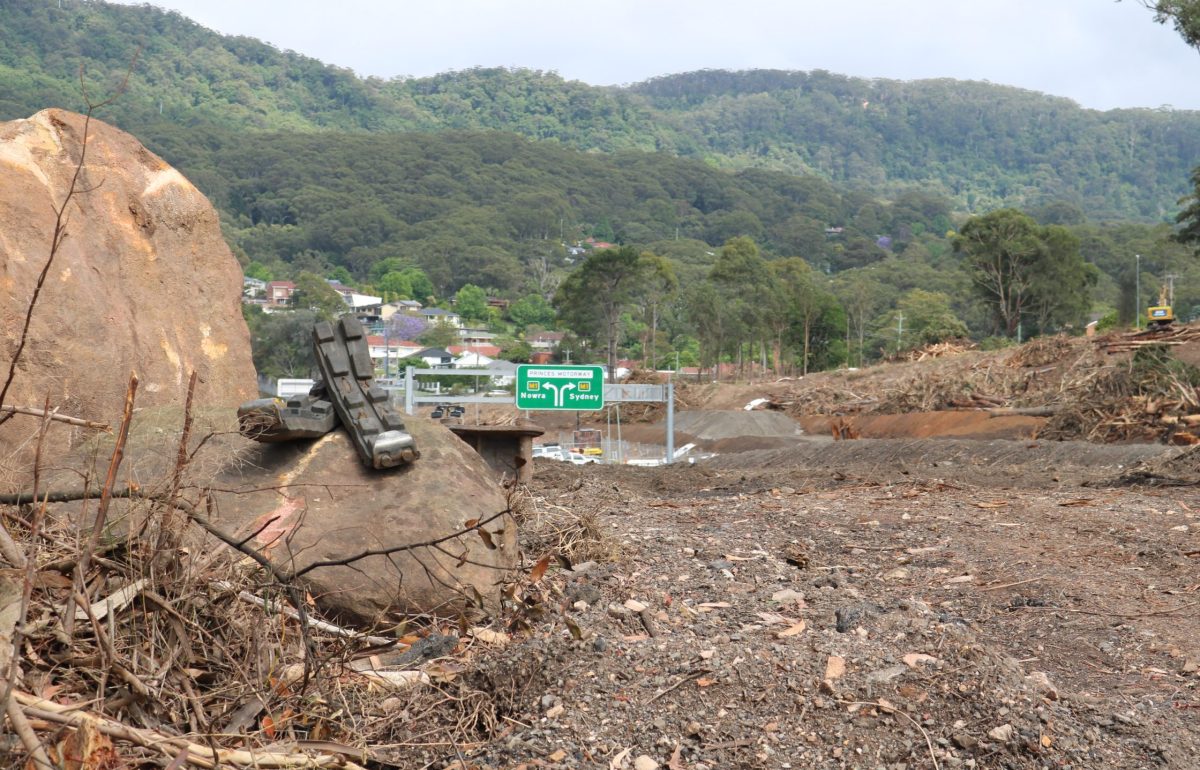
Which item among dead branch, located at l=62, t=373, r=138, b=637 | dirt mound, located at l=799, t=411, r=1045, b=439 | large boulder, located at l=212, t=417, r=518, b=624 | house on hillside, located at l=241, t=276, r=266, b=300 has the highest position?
house on hillside, located at l=241, t=276, r=266, b=300

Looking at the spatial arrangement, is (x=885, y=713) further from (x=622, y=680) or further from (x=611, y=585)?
(x=611, y=585)

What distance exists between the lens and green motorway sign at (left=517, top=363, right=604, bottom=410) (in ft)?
66.6

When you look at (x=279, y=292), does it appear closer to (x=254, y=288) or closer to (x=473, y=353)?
(x=254, y=288)

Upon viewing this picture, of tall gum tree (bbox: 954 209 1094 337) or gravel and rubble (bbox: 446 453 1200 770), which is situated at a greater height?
tall gum tree (bbox: 954 209 1094 337)

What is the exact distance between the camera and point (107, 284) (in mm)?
7883

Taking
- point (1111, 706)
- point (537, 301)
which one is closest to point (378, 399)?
point (1111, 706)

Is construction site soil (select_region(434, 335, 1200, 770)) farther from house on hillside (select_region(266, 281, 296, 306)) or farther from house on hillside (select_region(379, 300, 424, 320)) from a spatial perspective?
house on hillside (select_region(379, 300, 424, 320))

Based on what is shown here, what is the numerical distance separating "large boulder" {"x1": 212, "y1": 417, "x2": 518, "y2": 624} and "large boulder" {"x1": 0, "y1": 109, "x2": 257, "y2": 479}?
109 centimetres

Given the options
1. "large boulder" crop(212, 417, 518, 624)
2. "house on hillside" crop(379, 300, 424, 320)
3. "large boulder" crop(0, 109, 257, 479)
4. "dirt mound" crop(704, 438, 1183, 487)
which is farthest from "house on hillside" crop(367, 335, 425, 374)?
"large boulder" crop(212, 417, 518, 624)

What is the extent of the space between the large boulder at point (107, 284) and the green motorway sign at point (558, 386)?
35.9 ft

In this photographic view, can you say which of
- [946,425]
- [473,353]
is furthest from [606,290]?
[946,425]

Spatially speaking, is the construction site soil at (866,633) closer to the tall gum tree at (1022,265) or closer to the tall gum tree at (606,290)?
the tall gum tree at (1022,265)

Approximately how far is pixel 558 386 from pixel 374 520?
1461cm

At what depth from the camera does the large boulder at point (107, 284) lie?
6879mm
